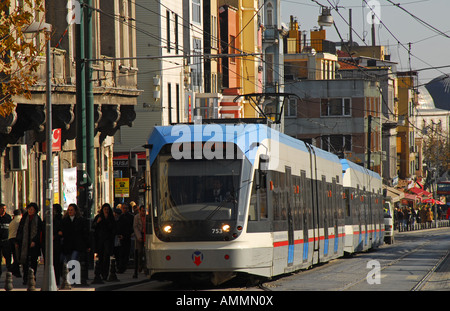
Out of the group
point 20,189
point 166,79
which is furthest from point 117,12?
point 166,79

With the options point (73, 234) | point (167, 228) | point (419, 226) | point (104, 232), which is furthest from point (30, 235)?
point (419, 226)

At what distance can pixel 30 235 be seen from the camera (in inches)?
800

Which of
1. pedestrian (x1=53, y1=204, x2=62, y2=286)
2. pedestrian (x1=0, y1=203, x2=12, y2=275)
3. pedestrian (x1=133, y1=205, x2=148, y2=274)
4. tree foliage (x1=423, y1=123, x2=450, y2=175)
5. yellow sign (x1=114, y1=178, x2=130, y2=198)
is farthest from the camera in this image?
tree foliage (x1=423, y1=123, x2=450, y2=175)

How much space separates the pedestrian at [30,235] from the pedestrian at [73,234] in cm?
51

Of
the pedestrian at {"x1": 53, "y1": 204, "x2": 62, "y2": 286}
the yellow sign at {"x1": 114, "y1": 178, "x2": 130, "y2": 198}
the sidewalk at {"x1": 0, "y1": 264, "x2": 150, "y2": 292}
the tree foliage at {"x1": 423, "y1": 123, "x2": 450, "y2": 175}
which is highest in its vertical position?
the tree foliage at {"x1": 423, "y1": 123, "x2": 450, "y2": 175}

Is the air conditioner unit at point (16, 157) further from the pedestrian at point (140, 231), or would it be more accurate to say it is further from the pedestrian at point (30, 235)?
the pedestrian at point (30, 235)

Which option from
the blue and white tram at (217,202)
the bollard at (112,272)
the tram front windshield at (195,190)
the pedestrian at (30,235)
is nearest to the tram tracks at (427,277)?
the blue and white tram at (217,202)

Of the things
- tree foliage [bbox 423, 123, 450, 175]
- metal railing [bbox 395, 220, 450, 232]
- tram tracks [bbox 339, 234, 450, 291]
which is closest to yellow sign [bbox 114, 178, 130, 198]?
tram tracks [bbox 339, 234, 450, 291]

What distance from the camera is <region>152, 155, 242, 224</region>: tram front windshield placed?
61.3 feet

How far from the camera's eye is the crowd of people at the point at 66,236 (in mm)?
20281

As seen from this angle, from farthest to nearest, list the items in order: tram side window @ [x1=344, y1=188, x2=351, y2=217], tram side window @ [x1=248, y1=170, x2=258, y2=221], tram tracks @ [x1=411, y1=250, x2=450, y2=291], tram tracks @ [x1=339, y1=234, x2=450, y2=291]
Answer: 1. tram side window @ [x1=344, y1=188, x2=351, y2=217]
2. tram tracks @ [x1=411, y1=250, x2=450, y2=291]
3. tram tracks @ [x1=339, y1=234, x2=450, y2=291]
4. tram side window @ [x1=248, y1=170, x2=258, y2=221]

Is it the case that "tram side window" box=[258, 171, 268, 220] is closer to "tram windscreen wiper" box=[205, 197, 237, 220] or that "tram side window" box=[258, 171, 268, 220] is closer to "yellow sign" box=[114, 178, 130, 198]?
"tram windscreen wiper" box=[205, 197, 237, 220]
